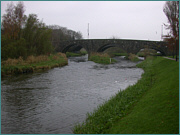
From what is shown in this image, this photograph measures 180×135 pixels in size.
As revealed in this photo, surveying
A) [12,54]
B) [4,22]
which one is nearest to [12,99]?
[12,54]

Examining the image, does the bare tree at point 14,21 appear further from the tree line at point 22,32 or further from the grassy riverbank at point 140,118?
the grassy riverbank at point 140,118

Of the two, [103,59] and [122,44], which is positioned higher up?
[122,44]

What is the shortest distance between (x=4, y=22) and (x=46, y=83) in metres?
20.1

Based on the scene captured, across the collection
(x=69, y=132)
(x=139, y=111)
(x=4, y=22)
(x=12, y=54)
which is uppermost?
(x=4, y=22)

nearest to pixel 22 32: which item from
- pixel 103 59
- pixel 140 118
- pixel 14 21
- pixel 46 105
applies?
pixel 14 21

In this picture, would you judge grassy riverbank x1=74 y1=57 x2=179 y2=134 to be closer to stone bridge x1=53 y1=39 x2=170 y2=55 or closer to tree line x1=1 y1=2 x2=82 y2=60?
tree line x1=1 y1=2 x2=82 y2=60

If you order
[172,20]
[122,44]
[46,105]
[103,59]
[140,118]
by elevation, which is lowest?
[46,105]

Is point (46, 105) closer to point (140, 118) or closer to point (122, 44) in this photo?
point (140, 118)

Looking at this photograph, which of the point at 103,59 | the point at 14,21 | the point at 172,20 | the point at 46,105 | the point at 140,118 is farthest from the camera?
the point at 103,59

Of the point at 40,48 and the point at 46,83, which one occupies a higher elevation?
the point at 40,48

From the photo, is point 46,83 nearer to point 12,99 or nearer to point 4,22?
point 12,99

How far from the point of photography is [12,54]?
31.7 meters

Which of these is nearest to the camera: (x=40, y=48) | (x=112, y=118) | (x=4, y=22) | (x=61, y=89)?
(x=112, y=118)

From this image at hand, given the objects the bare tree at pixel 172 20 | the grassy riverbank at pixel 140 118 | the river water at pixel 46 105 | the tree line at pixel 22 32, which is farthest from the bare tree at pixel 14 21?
the grassy riverbank at pixel 140 118
